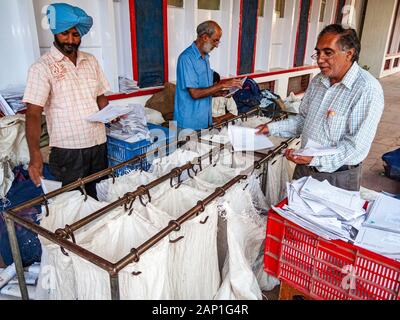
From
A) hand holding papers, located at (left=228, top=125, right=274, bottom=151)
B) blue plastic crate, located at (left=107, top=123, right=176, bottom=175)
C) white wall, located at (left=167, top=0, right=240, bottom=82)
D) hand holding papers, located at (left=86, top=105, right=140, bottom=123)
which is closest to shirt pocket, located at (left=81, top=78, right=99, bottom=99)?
hand holding papers, located at (left=86, top=105, right=140, bottom=123)

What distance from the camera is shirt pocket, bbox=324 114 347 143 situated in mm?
1575

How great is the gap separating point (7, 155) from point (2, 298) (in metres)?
1.02

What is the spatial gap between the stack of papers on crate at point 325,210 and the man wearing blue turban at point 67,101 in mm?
1299

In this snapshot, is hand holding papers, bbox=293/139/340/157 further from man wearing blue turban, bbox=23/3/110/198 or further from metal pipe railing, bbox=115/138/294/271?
man wearing blue turban, bbox=23/3/110/198

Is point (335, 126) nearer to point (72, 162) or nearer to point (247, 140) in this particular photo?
point (247, 140)

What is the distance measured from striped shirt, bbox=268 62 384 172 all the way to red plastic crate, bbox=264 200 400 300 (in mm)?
416

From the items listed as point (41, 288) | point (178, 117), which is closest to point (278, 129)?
point (178, 117)

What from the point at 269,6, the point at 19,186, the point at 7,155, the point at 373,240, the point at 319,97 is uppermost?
the point at 269,6

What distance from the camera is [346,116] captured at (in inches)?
61.4

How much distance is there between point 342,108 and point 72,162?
1572mm

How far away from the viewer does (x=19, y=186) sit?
2.34 meters

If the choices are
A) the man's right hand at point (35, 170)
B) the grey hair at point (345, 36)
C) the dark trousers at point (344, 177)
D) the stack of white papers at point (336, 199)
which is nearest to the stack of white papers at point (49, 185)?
the man's right hand at point (35, 170)

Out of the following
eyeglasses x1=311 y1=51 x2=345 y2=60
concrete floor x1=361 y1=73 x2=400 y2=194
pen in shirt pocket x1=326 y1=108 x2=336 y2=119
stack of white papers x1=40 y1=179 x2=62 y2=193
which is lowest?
concrete floor x1=361 y1=73 x2=400 y2=194

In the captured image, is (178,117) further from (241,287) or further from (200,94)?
(241,287)
